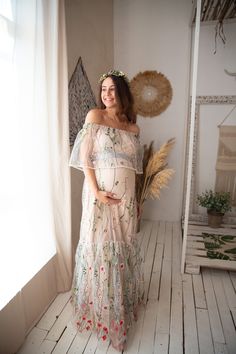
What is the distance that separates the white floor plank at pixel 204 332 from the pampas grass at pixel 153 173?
4.08ft

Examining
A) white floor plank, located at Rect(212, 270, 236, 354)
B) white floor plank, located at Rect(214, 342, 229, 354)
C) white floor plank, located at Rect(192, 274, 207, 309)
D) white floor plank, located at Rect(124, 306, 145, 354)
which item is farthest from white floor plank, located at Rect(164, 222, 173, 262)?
white floor plank, located at Rect(214, 342, 229, 354)

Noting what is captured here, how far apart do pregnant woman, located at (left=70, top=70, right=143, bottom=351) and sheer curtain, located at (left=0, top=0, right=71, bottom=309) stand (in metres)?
0.27

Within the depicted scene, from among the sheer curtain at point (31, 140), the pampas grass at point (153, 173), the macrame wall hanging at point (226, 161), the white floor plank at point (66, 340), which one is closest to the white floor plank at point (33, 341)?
the white floor plank at point (66, 340)

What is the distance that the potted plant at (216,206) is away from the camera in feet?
9.01

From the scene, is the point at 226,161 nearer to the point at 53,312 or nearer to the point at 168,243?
the point at 168,243

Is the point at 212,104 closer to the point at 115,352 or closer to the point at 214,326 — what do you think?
the point at 214,326

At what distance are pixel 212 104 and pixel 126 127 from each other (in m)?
1.79

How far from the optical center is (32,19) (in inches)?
52.3

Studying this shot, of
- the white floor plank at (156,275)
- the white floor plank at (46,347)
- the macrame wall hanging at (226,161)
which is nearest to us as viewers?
the white floor plank at (46,347)

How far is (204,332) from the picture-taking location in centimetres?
151

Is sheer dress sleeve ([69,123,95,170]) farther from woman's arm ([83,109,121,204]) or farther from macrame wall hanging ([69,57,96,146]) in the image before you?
macrame wall hanging ([69,57,96,146])

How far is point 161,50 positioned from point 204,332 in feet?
9.00

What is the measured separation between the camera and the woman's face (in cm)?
134

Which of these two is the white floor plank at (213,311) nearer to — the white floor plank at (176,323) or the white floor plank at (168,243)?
the white floor plank at (176,323)
